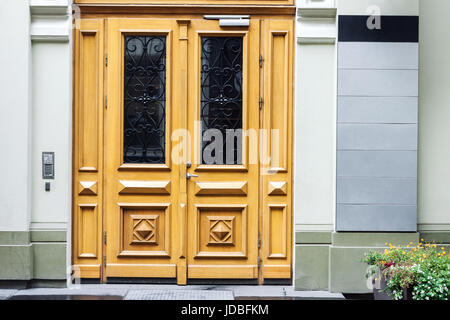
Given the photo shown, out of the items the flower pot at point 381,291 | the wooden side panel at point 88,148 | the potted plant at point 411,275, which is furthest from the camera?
the wooden side panel at point 88,148

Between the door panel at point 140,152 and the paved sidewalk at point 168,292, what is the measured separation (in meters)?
0.25

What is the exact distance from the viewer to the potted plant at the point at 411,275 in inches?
240

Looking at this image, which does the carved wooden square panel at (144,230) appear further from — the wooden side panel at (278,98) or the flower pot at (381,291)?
the flower pot at (381,291)

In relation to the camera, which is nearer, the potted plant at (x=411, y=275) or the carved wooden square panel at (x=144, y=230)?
the potted plant at (x=411, y=275)

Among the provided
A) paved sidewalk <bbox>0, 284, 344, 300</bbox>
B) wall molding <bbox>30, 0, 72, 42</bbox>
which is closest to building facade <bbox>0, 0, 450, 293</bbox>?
wall molding <bbox>30, 0, 72, 42</bbox>

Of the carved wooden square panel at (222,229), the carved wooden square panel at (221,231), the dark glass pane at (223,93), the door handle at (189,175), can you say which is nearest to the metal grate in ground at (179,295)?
the carved wooden square panel at (221,231)

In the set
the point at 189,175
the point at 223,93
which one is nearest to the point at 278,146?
the point at 223,93

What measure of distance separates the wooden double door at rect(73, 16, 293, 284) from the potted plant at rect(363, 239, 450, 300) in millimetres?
1367

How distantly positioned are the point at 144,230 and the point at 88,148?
1196 millimetres

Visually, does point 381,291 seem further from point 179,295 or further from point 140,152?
point 140,152

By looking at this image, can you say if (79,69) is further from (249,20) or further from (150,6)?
(249,20)

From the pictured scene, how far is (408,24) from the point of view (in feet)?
24.7

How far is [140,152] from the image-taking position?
788 cm

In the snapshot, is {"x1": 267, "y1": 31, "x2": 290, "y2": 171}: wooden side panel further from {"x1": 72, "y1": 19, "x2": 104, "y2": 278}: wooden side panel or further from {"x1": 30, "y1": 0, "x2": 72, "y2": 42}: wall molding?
{"x1": 30, "y1": 0, "x2": 72, "y2": 42}: wall molding
